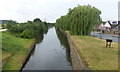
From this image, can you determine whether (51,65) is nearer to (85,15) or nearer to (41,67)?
(41,67)

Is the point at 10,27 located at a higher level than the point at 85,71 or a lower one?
higher

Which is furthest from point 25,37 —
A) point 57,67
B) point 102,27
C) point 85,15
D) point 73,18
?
point 102,27

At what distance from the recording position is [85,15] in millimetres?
35875

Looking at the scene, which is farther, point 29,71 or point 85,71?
point 29,71

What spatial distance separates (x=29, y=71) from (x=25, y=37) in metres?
20.6

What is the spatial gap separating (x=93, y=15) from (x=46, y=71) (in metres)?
22.8

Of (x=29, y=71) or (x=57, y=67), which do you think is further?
(x=57, y=67)

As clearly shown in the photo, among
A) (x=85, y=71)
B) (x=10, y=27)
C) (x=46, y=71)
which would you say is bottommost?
(x=46, y=71)

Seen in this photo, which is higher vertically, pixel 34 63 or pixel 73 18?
pixel 73 18

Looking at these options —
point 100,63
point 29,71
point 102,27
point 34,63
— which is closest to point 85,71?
point 100,63

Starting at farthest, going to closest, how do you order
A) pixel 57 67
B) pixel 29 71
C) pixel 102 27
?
1. pixel 102 27
2. pixel 57 67
3. pixel 29 71

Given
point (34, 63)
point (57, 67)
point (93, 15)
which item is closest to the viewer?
point (57, 67)

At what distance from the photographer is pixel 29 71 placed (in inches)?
622

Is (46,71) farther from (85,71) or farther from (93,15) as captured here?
(93,15)
